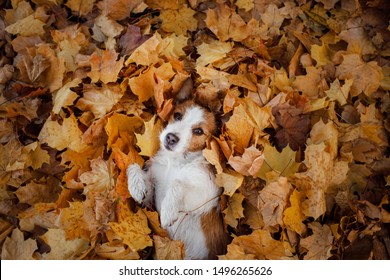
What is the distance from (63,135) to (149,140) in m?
0.22

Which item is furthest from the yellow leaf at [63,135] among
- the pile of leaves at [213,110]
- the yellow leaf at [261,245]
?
the yellow leaf at [261,245]

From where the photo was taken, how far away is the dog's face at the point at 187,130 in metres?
1.20

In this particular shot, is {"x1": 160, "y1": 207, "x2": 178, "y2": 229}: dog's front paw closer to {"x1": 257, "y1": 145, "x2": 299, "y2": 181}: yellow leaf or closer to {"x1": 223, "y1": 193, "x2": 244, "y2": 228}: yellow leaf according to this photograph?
{"x1": 223, "y1": 193, "x2": 244, "y2": 228}: yellow leaf

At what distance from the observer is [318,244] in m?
1.19

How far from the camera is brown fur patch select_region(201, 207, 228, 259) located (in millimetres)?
1212

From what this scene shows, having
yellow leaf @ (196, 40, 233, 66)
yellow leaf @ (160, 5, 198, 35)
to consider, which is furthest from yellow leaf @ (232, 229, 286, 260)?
yellow leaf @ (160, 5, 198, 35)

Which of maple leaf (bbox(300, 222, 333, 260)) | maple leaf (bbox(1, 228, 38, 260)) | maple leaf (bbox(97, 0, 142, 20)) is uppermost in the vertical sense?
maple leaf (bbox(97, 0, 142, 20))

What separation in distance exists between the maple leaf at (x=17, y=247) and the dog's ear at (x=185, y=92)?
50 centimetres

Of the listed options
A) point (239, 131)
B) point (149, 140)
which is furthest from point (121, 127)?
point (239, 131)

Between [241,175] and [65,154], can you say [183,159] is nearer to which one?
[241,175]

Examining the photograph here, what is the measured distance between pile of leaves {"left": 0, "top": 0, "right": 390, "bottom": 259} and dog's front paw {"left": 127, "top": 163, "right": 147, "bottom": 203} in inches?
0.7

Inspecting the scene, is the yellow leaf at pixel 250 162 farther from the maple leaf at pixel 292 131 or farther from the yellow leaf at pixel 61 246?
the yellow leaf at pixel 61 246
